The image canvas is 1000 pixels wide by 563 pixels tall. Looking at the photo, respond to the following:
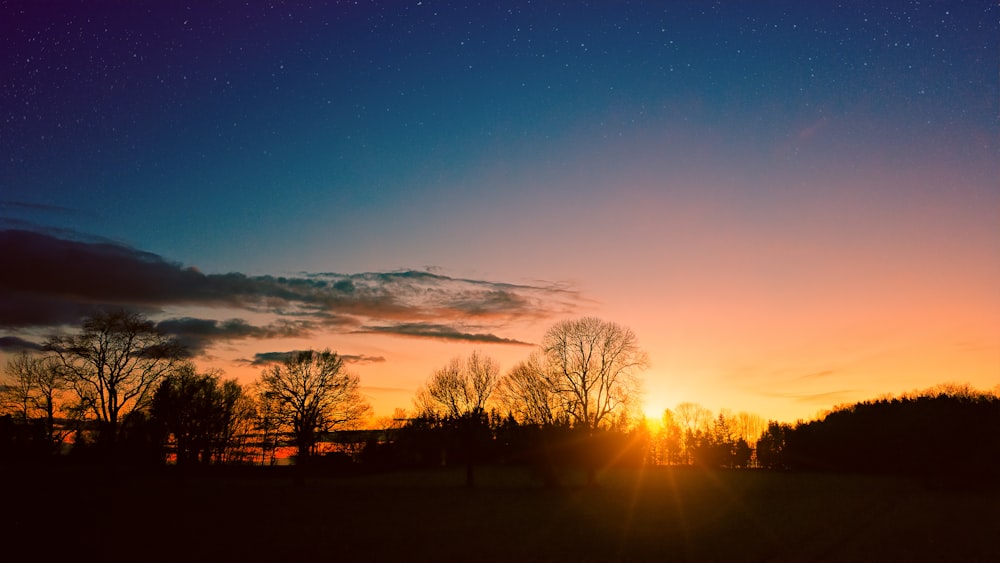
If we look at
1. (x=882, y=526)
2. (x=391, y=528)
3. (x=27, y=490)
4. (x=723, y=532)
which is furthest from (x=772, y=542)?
(x=27, y=490)

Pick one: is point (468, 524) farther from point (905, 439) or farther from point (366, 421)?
point (905, 439)

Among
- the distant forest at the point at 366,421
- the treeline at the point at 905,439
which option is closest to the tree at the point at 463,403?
the distant forest at the point at 366,421

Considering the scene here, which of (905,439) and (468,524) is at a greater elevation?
(468,524)

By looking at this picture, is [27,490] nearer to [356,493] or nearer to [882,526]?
[356,493]

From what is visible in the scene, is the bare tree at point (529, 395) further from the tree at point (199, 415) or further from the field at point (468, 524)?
the tree at point (199, 415)

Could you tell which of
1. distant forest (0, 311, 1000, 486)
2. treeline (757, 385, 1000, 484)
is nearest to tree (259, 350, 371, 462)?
distant forest (0, 311, 1000, 486)

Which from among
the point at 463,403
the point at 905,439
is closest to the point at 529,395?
the point at 463,403

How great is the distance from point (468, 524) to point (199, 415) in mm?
51283

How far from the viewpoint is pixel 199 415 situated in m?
69.2

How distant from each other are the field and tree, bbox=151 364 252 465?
7.41m

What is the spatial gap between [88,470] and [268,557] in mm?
45504

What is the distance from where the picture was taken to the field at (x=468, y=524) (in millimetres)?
23422

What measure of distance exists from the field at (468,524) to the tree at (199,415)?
7405 mm

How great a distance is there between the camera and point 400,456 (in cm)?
9531
